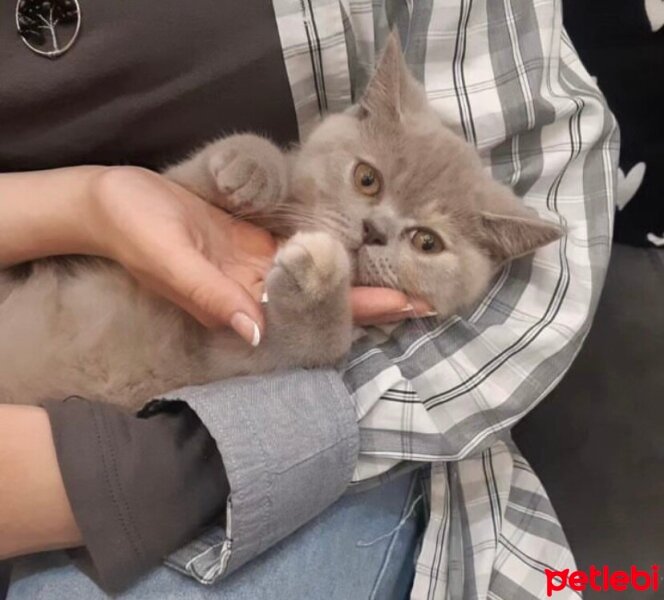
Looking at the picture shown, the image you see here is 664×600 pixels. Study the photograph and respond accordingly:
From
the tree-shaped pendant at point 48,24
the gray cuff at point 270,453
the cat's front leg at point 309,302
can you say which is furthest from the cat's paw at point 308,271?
the tree-shaped pendant at point 48,24

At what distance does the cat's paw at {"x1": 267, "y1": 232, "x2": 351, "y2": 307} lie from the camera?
2.67ft

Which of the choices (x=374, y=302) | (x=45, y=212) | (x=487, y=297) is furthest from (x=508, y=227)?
(x=45, y=212)

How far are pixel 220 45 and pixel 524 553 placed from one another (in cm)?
79

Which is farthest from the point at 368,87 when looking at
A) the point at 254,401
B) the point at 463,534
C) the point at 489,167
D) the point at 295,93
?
the point at 463,534

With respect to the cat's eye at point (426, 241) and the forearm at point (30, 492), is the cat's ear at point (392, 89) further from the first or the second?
the forearm at point (30, 492)

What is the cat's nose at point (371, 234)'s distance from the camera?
0.96 metres

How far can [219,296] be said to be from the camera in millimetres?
784

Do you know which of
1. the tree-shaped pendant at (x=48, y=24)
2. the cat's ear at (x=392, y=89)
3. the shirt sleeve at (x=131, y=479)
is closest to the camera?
the shirt sleeve at (x=131, y=479)

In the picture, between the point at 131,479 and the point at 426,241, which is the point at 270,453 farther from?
the point at 426,241

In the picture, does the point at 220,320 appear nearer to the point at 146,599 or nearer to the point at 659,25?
the point at 146,599

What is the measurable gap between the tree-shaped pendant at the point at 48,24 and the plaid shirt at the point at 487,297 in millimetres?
255

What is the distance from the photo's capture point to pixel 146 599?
0.81 metres

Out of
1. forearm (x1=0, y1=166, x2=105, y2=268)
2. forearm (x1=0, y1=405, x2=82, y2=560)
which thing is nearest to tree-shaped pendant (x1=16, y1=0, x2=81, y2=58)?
forearm (x1=0, y1=166, x2=105, y2=268)

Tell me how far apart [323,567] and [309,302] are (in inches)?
13.2
